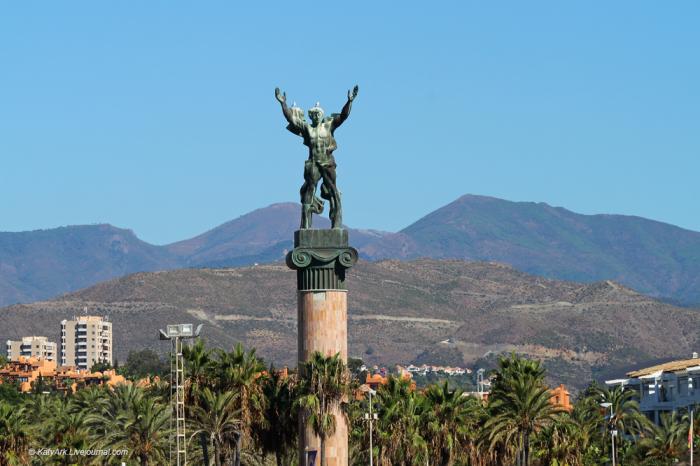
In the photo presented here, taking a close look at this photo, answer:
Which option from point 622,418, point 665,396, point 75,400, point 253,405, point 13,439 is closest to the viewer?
point 253,405

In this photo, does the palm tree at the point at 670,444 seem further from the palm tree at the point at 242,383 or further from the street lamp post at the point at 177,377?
the street lamp post at the point at 177,377

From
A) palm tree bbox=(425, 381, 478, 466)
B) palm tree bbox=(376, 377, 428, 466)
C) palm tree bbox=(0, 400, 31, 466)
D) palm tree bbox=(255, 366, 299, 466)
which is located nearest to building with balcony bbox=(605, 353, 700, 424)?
palm tree bbox=(425, 381, 478, 466)

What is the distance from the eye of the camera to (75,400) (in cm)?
13875

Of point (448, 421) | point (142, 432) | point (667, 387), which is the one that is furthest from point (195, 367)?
point (667, 387)

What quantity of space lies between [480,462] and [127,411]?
19981 mm

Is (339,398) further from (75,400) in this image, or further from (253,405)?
(75,400)

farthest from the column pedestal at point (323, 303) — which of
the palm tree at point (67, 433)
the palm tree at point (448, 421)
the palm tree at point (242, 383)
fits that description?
the palm tree at point (67, 433)

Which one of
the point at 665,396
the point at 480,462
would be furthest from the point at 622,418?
the point at 665,396

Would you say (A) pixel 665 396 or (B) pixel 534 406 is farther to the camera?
(A) pixel 665 396

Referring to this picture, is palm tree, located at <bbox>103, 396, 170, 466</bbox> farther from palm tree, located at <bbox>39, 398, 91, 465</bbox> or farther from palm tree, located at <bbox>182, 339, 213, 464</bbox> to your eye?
palm tree, located at <bbox>182, 339, 213, 464</bbox>

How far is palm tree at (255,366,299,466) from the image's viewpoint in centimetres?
9500

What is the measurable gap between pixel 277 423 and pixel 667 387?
7006cm

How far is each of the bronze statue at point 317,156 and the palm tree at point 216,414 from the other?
989cm

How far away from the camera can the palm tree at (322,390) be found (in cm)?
8931
